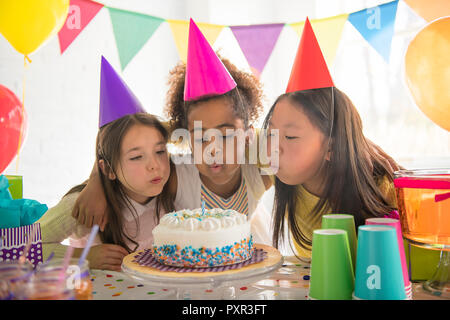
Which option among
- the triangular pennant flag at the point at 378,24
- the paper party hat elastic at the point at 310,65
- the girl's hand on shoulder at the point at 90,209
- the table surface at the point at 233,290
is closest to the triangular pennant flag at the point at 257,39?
the triangular pennant flag at the point at 378,24

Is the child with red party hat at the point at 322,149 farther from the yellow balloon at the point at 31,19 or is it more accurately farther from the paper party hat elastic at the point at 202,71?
the yellow balloon at the point at 31,19

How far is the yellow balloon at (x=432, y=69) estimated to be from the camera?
43.3 inches

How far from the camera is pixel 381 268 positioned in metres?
0.69

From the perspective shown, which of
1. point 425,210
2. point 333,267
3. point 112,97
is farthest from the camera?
point 112,97

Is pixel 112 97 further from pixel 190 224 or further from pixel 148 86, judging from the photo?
pixel 148 86

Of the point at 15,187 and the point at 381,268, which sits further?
the point at 15,187

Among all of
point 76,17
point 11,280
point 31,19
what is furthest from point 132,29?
point 11,280

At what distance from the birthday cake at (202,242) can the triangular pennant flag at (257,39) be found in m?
0.74

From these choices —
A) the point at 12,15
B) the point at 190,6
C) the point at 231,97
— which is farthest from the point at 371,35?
the point at 190,6

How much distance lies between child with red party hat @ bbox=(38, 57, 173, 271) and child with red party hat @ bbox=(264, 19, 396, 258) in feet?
A: 1.17

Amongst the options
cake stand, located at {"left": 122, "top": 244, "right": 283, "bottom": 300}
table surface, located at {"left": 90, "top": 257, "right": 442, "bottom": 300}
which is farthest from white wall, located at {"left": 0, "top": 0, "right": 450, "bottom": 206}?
cake stand, located at {"left": 122, "top": 244, "right": 283, "bottom": 300}

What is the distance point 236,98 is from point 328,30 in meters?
0.43

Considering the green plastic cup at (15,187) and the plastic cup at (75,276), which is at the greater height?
the green plastic cup at (15,187)
